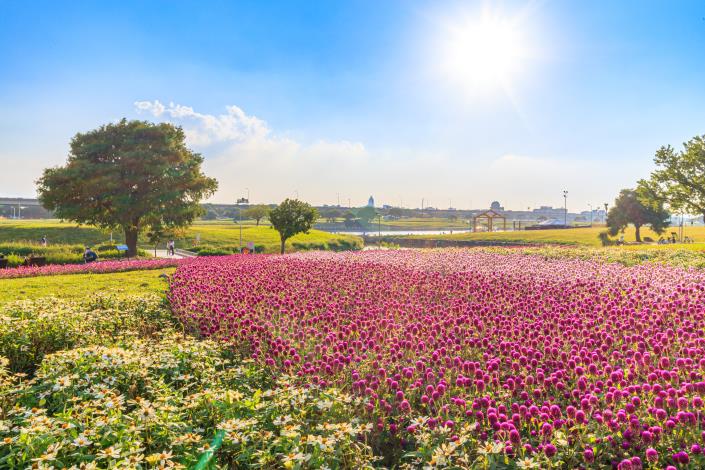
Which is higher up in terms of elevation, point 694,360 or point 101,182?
point 101,182

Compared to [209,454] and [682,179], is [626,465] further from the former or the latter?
[682,179]

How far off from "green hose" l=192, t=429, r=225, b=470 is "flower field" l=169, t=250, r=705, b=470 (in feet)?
0.31

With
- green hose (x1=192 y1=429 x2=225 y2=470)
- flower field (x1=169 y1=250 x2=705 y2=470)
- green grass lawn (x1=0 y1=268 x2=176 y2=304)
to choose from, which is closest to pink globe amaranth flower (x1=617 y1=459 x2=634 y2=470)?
flower field (x1=169 y1=250 x2=705 y2=470)

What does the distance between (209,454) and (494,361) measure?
2.92 meters

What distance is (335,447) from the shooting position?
4238 mm

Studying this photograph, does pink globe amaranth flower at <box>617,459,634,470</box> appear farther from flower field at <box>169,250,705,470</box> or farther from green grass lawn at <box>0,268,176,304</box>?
green grass lawn at <box>0,268,176,304</box>

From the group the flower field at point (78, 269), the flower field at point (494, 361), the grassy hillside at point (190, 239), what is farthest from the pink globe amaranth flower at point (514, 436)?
the grassy hillside at point (190, 239)

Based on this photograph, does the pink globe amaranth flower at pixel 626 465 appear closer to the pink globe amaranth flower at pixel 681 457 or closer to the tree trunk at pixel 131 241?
the pink globe amaranth flower at pixel 681 457

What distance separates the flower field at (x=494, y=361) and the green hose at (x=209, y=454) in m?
0.09

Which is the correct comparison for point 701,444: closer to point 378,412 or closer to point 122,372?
point 378,412

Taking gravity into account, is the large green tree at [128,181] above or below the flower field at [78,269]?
above

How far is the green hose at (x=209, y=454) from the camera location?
3.70m

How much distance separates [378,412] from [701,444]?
2615 mm

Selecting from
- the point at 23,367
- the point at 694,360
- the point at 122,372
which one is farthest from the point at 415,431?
the point at 23,367
